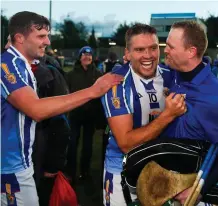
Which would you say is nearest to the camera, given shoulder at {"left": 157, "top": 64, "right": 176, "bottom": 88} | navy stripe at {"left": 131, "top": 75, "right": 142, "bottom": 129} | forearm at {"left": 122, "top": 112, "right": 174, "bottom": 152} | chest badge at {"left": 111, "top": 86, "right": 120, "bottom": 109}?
forearm at {"left": 122, "top": 112, "right": 174, "bottom": 152}

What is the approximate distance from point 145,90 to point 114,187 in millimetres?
833

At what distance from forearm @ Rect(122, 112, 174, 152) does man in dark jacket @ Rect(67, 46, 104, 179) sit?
114 inches

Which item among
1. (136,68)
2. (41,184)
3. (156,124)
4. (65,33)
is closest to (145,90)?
(136,68)

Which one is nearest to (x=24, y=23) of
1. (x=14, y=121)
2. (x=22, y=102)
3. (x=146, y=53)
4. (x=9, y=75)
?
(x=9, y=75)

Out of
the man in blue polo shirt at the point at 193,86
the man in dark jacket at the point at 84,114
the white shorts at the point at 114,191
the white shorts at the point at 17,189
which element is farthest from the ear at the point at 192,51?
the man in dark jacket at the point at 84,114

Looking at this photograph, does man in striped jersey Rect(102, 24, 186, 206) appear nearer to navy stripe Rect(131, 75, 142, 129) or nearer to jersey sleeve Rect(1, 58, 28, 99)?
navy stripe Rect(131, 75, 142, 129)

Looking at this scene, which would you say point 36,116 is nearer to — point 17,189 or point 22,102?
point 22,102

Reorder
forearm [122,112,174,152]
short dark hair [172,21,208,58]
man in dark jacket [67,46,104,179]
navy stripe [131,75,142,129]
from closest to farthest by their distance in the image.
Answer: forearm [122,112,174,152] → short dark hair [172,21,208,58] → navy stripe [131,75,142,129] → man in dark jacket [67,46,104,179]

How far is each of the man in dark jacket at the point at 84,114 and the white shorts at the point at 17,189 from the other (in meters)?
2.86

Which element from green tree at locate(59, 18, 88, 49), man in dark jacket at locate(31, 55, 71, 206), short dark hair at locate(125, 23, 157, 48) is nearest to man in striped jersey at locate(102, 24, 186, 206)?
short dark hair at locate(125, 23, 157, 48)

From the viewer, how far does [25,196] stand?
2768mm

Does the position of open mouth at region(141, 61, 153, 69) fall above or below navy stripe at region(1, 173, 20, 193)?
above

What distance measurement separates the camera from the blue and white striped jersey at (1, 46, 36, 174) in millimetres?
2596

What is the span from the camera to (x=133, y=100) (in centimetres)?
296
